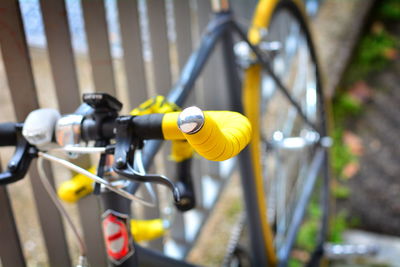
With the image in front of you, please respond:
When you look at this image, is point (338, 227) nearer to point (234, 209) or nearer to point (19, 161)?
point (234, 209)

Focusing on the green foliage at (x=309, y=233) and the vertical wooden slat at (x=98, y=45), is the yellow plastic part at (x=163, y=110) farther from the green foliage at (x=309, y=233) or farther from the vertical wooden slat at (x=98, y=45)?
the green foliage at (x=309, y=233)

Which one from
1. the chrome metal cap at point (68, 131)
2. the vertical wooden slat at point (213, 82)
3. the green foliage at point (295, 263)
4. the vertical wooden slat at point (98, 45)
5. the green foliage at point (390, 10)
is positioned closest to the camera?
the chrome metal cap at point (68, 131)

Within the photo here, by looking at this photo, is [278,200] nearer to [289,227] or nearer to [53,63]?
[289,227]

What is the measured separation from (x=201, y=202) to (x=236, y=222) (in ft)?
0.62

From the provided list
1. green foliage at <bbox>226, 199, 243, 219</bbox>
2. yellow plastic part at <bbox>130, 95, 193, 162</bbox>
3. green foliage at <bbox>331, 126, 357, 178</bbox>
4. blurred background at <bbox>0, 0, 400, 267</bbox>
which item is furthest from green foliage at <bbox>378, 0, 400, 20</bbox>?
yellow plastic part at <bbox>130, 95, 193, 162</bbox>

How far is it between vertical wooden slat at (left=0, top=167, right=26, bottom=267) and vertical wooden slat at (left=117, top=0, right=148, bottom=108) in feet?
1.08

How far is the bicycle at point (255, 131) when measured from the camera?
356mm

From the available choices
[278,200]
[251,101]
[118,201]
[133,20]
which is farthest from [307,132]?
[118,201]

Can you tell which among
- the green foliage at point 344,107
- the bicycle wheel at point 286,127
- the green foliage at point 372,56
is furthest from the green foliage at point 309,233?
the green foliage at point 372,56

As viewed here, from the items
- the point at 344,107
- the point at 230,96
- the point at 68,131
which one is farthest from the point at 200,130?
the point at 344,107

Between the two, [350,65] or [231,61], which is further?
[350,65]

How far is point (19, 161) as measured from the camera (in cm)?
36

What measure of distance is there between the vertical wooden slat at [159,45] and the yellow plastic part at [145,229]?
0.42 metres

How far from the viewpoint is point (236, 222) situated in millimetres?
1167
